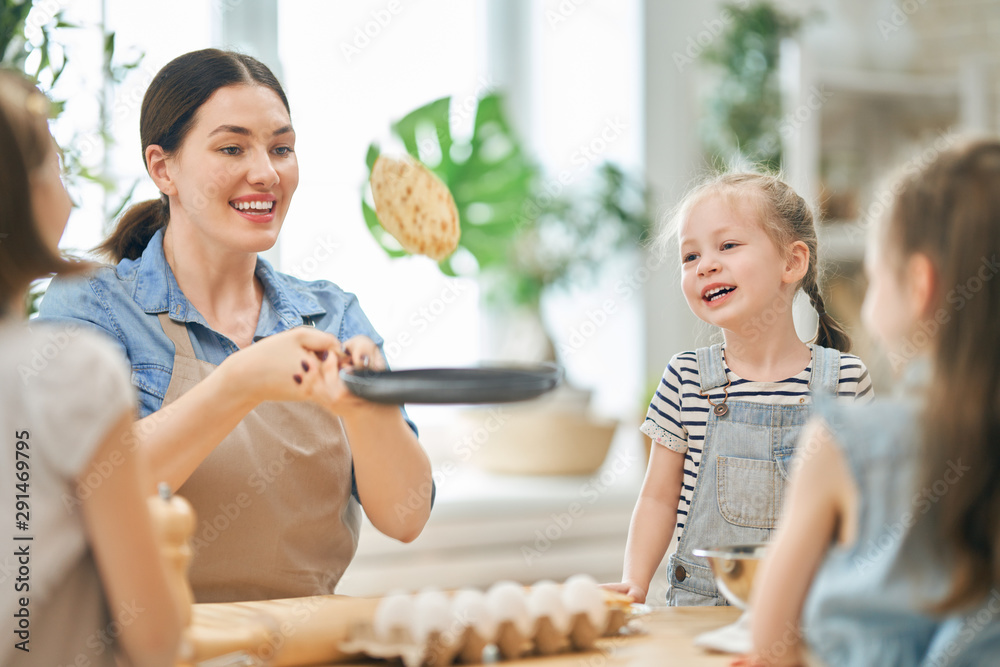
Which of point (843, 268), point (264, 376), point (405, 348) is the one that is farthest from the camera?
point (843, 268)

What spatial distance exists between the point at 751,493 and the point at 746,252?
14.7 inches

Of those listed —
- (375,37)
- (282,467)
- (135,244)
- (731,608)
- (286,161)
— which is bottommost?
(731,608)

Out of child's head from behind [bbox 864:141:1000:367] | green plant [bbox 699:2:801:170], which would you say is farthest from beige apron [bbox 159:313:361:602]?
green plant [bbox 699:2:801:170]

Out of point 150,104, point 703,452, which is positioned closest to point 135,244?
point 150,104

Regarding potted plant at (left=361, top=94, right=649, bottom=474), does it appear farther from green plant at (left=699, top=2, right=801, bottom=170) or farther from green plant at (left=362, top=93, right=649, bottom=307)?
green plant at (left=699, top=2, right=801, bottom=170)

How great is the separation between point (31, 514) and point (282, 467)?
0.65m

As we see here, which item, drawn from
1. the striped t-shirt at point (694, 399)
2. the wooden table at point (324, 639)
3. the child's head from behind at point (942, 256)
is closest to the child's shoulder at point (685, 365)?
the striped t-shirt at point (694, 399)

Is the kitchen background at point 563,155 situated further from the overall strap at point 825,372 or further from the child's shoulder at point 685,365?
the overall strap at point 825,372

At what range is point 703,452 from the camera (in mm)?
1427

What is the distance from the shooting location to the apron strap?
57.4 inches

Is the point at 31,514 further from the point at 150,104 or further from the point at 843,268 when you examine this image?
the point at 843,268

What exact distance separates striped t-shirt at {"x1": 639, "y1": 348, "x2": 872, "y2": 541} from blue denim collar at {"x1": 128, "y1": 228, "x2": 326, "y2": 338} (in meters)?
0.63

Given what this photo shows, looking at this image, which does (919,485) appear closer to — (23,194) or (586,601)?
(586,601)

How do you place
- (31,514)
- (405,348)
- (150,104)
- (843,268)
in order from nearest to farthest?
(31,514)
(150,104)
(405,348)
(843,268)
